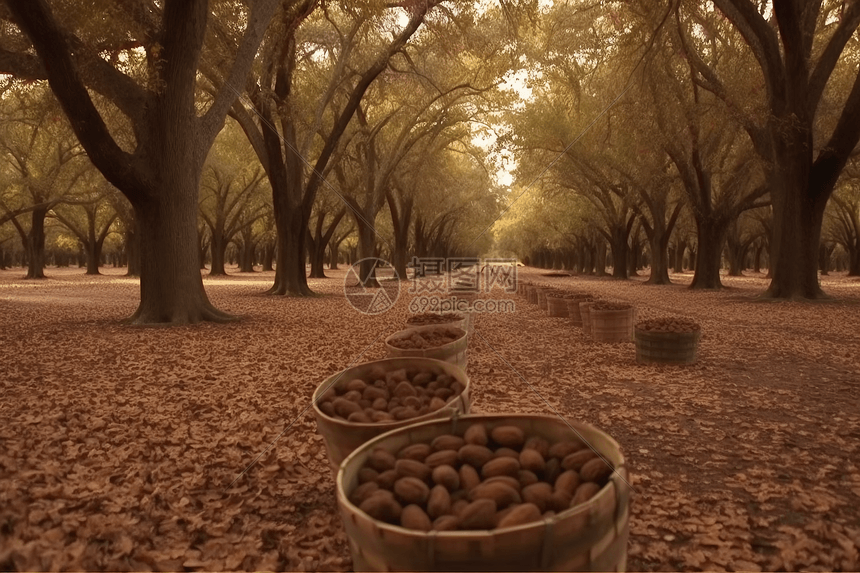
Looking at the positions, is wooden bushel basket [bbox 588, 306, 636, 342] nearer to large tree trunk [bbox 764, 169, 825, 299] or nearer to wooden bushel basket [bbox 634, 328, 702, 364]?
wooden bushel basket [bbox 634, 328, 702, 364]

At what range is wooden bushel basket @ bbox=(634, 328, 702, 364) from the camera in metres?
7.12

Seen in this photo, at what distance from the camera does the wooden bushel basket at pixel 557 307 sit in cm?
1304

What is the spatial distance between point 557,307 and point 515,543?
39.5ft

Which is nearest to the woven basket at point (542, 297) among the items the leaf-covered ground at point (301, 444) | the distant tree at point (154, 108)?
the leaf-covered ground at point (301, 444)

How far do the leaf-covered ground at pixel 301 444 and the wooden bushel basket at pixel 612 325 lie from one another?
294 mm

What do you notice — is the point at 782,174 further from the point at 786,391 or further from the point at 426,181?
the point at 426,181

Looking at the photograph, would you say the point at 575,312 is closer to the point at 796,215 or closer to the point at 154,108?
the point at 796,215

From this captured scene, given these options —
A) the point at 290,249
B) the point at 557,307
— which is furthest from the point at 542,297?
the point at 290,249

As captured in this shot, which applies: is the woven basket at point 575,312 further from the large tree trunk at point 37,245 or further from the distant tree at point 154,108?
the large tree trunk at point 37,245

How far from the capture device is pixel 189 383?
625cm

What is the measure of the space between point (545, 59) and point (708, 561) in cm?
2073

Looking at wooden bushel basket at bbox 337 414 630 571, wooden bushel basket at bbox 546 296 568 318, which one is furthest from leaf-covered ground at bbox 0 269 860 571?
wooden bushel basket at bbox 546 296 568 318

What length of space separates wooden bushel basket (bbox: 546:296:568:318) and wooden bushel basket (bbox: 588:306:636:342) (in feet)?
11.4

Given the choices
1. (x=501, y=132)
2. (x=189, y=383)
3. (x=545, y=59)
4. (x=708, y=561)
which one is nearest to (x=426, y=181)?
(x=501, y=132)
